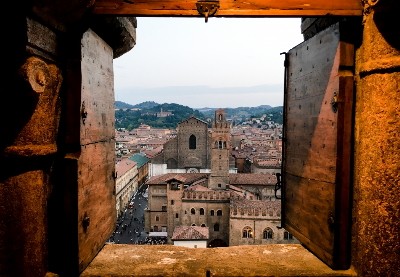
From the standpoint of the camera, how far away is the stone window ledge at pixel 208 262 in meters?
2.43

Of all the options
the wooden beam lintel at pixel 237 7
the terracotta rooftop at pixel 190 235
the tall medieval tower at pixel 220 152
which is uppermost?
the wooden beam lintel at pixel 237 7

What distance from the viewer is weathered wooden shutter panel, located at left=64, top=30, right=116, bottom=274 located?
7.15 ft

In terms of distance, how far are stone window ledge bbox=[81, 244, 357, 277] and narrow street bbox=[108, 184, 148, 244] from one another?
24046mm

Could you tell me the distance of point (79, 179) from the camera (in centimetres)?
222

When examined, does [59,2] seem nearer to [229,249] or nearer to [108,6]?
[108,6]

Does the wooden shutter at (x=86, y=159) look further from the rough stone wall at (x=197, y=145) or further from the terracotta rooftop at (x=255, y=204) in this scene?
the rough stone wall at (x=197, y=145)

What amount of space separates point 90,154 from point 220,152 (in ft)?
121

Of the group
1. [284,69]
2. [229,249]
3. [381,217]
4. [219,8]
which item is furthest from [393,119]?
[229,249]

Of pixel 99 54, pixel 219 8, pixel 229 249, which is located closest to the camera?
pixel 219 8

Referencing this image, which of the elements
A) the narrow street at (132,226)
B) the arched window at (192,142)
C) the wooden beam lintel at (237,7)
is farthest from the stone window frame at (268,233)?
the wooden beam lintel at (237,7)

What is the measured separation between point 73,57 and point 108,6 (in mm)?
410

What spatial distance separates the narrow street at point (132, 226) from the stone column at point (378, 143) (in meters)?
25.3

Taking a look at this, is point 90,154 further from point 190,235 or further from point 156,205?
point 156,205

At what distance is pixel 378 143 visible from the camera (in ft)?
6.67
